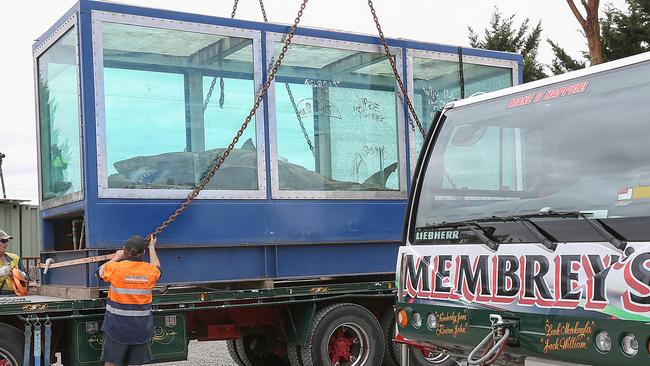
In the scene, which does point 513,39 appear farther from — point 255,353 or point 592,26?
point 255,353

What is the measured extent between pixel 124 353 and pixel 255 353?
2506 millimetres

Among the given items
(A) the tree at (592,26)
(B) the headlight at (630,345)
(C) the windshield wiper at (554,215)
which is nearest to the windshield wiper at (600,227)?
(C) the windshield wiper at (554,215)

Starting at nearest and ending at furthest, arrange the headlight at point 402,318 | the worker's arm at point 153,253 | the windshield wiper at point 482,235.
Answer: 1. the windshield wiper at point 482,235
2. the headlight at point 402,318
3. the worker's arm at point 153,253

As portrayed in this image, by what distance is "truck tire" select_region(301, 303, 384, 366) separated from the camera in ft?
24.0

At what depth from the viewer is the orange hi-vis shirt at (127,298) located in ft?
20.0

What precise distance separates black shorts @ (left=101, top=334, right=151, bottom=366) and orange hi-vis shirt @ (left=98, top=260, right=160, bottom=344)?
7cm

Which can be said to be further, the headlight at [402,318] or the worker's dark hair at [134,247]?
the worker's dark hair at [134,247]

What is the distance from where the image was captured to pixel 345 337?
7574mm

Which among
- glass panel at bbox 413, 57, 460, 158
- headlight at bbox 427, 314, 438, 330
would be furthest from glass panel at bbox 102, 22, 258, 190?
headlight at bbox 427, 314, 438, 330

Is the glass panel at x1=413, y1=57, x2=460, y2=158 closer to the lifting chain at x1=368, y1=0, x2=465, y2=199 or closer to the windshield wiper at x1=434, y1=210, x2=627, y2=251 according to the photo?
the lifting chain at x1=368, y1=0, x2=465, y2=199

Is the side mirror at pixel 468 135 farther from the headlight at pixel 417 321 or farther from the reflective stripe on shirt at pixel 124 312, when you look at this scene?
the reflective stripe on shirt at pixel 124 312

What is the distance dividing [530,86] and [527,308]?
1.39 meters

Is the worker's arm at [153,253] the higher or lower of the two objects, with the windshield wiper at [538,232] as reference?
lower

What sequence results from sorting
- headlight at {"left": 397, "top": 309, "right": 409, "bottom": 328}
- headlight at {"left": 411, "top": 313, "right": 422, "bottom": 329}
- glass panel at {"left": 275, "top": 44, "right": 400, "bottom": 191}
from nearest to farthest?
headlight at {"left": 411, "top": 313, "right": 422, "bottom": 329}
headlight at {"left": 397, "top": 309, "right": 409, "bottom": 328}
glass panel at {"left": 275, "top": 44, "right": 400, "bottom": 191}
